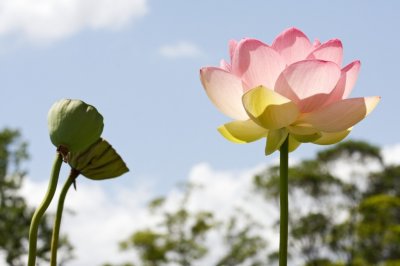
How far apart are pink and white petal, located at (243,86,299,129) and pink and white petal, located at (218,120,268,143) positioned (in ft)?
0.08

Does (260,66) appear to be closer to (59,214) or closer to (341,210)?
(59,214)

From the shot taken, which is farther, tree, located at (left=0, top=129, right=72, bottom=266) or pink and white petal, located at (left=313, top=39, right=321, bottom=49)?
tree, located at (left=0, top=129, right=72, bottom=266)

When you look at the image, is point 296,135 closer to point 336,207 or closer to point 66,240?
point 66,240

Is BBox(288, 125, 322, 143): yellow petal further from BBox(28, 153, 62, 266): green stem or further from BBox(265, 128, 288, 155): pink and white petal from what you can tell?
BBox(28, 153, 62, 266): green stem

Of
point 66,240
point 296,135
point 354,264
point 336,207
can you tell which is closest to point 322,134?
point 296,135

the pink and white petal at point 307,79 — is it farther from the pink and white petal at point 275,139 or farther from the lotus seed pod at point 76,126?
the lotus seed pod at point 76,126

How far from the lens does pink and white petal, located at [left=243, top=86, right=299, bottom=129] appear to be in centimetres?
53

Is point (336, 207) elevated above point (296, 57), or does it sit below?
above

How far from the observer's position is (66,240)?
1244cm

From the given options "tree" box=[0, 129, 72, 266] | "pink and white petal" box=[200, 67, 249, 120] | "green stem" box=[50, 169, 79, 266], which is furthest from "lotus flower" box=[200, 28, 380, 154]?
"tree" box=[0, 129, 72, 266]

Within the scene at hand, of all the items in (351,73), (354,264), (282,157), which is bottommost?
(282,157)

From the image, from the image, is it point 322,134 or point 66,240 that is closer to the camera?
point 322,134

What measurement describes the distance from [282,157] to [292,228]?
15.2 metres

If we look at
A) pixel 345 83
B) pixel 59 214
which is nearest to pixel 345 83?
pixel 345 83
